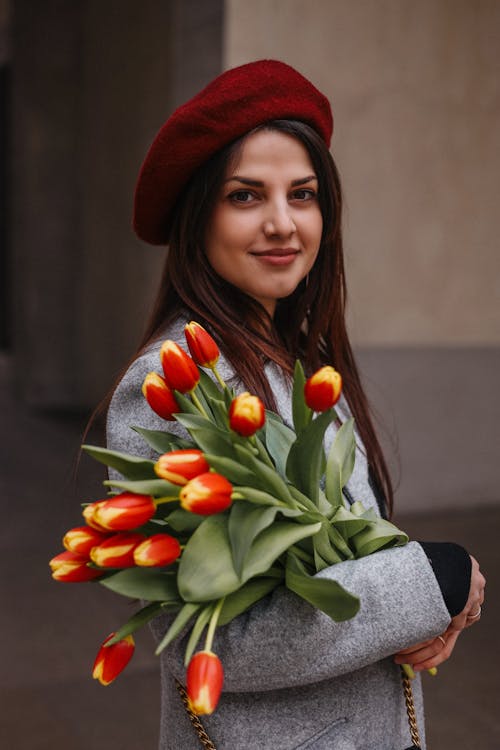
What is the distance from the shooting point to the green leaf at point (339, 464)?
48.8 inches

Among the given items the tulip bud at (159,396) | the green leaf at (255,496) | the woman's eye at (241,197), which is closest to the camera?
the green leaf at (255,496)

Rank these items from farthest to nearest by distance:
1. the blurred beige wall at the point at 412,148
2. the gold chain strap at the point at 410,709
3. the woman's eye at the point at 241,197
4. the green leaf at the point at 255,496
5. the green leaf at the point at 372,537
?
1. the blurred beige wall at the point at 412,148
2. the woman's eye at the point at 241,197
3. the gold chain strap at the point at 410,709
4. the green leaf at the point at 372,537
5. the green leaf at the point at 255,496

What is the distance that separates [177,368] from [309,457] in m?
0.20

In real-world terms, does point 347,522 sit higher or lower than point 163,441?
lower

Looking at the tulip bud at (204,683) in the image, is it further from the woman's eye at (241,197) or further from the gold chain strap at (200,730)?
the woman's eye at (241,197)

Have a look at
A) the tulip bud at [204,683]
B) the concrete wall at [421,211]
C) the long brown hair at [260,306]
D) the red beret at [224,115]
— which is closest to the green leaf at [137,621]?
the tulip bud at [204,683]

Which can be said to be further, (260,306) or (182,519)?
(260,306)

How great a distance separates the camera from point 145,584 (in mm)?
1057

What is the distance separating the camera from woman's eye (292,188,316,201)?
1.54 m

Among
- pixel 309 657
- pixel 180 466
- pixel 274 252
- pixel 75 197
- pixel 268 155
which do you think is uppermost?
pixel 268 155

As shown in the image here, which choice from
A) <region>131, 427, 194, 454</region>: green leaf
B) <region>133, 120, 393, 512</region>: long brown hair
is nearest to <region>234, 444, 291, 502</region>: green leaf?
<region>131, 427, 194, 454</region>: green leaf

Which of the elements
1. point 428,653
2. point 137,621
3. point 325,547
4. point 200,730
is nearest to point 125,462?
point 137,621

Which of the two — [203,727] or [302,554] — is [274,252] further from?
[203,727]

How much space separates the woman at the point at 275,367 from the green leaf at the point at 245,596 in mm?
30
